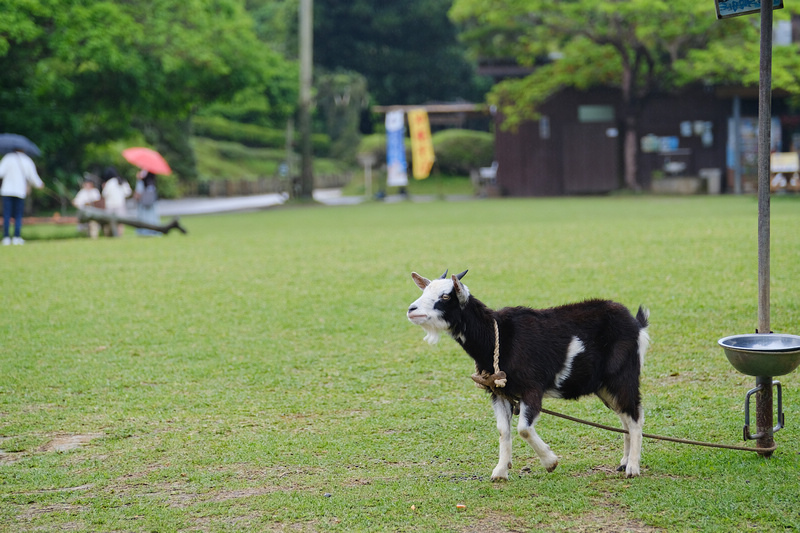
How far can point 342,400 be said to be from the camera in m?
6.50

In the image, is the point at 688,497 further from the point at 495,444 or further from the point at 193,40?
the point at 193,40

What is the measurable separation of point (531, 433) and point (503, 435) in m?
0.24

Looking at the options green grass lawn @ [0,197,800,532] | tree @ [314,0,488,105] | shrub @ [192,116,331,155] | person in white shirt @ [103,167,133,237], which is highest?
tree @ [314,0,488,105]

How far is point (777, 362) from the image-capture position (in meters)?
4.39

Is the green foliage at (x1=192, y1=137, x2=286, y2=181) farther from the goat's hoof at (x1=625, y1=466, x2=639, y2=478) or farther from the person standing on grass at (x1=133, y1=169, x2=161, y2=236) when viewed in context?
the goat's hoof at (x1=625, y1=466, x2=639, y2=478)

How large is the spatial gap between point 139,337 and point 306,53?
23.4 meters

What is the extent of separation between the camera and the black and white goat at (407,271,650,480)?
456 centimetres

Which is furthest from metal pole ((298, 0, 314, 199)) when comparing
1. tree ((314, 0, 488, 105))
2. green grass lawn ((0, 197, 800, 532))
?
tree ((314, 0, 488, 105))

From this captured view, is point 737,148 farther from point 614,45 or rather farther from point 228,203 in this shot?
point 228,203

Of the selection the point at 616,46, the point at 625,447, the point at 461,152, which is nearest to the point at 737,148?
the point at 616,46

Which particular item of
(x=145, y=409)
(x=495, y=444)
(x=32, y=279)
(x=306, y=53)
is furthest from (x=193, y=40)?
(x=495, y=444)

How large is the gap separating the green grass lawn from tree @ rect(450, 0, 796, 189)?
14.2m

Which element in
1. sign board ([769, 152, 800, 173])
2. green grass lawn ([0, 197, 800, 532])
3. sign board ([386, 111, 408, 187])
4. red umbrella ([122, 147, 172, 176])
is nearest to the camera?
green grass lawn ([0, 197, 800, 532])

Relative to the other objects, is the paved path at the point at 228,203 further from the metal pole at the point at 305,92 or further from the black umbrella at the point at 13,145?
the black umbrella at the point at 13,145
